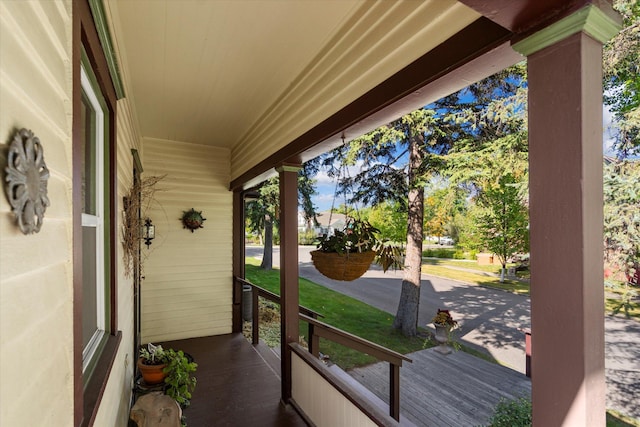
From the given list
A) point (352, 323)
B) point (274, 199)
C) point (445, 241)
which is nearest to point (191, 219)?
point (274, 199)

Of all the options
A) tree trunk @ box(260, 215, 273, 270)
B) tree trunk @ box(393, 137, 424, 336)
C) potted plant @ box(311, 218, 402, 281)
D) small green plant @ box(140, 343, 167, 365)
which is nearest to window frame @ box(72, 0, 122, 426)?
small green plant @ box(140, 343, 167, 365)

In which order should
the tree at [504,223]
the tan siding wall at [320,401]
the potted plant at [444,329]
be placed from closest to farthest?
the tan siding wall at [320,401], the potted plant at [444,329], the tree at [504,223]

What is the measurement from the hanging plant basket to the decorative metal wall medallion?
1.59m

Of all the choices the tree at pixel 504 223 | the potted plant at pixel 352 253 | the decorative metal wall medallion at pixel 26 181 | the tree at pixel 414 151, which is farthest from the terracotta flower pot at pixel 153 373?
the tree at pixel 504 223

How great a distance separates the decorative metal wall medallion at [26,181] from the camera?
52 centimetres

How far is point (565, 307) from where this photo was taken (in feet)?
2.86

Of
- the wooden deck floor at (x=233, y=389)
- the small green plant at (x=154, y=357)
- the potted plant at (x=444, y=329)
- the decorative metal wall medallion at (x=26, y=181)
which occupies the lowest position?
→ the potted plant at (x=444, y=329)

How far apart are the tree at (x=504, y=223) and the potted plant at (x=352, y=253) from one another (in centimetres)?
473

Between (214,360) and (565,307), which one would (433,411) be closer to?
(214,360)

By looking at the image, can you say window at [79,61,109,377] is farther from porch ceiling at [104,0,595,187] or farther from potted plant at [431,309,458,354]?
potted plant at [431,309,458,354]

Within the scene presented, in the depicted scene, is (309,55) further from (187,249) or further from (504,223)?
(504,223)

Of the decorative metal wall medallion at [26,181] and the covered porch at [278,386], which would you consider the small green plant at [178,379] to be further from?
the decorative metal wall medallion at [26,181]

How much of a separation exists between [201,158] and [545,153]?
191 inches

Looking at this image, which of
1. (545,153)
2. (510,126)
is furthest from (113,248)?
(510,126)
